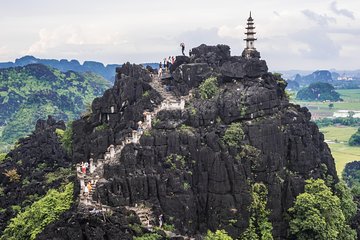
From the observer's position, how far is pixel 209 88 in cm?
5338

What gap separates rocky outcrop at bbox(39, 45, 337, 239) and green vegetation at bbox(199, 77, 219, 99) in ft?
2.52

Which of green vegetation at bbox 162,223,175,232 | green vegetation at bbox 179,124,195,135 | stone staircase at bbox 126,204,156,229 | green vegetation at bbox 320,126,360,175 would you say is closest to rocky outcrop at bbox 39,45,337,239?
green vegetation at bbox 179,124,195,135

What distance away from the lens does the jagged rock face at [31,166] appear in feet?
185

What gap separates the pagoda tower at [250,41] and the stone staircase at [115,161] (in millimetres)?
11500

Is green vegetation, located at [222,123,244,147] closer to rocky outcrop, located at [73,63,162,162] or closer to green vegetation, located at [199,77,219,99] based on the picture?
green vegetation, located at [199,77,219,99]

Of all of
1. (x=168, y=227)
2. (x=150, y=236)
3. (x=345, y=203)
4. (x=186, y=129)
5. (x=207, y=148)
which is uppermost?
(x=186, y=129)

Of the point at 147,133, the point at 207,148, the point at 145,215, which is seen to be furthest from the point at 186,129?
the point at 145,215

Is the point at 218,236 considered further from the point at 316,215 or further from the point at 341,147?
the point at 341,147

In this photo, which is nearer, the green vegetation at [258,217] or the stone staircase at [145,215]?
the stone staircase at [145,215]

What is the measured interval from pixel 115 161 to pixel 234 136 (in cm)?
1227

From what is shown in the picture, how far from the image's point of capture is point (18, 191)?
58.3 m

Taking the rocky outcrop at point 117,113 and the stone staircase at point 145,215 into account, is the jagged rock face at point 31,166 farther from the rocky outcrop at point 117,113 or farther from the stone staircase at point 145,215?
the stone staircase at point 145,215

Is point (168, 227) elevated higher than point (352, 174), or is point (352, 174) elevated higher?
point (168, 227)

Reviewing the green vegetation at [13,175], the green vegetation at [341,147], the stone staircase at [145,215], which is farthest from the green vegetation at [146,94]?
the green vegetation at [341,147]
